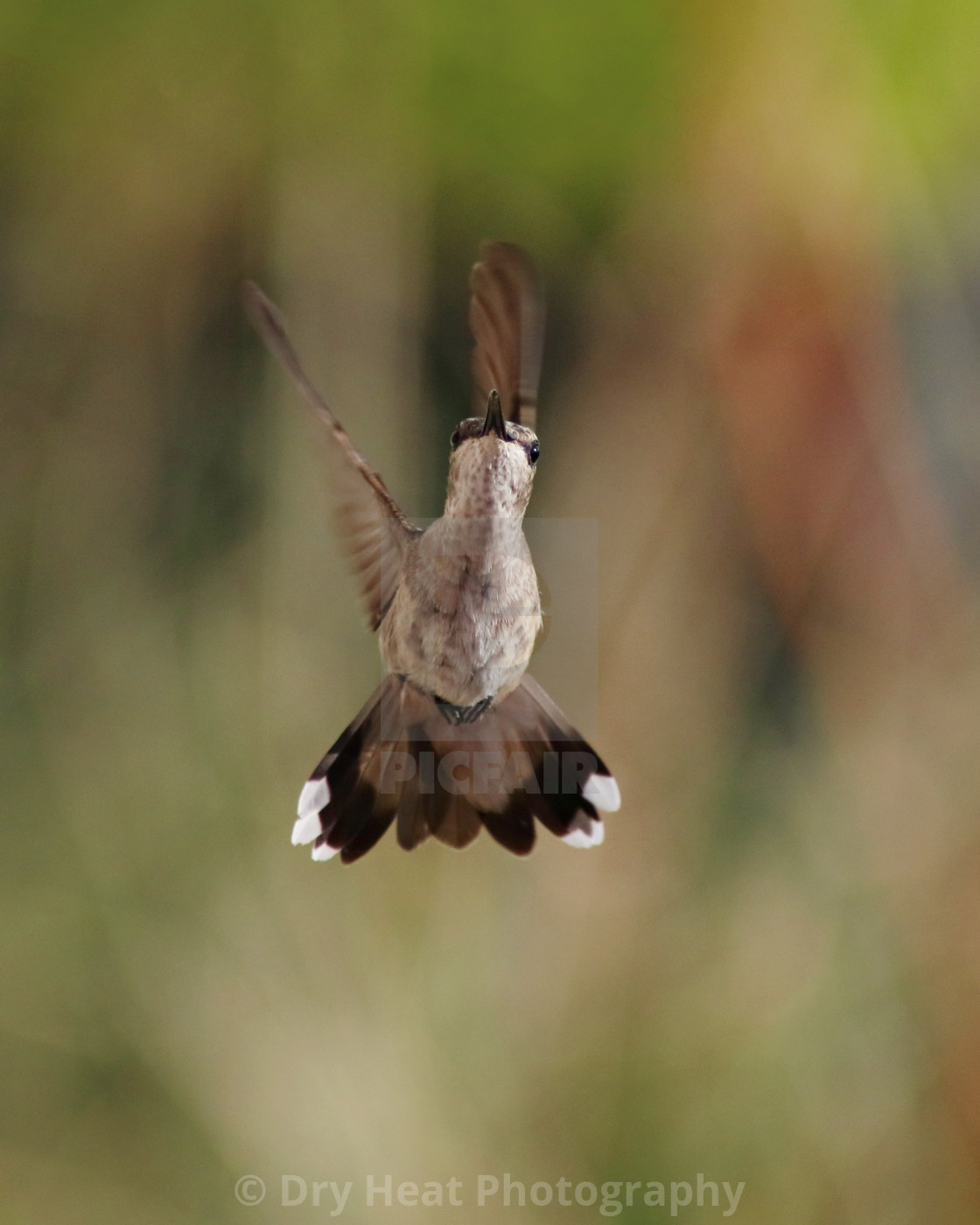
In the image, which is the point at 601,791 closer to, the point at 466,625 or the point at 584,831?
the point at 584,831

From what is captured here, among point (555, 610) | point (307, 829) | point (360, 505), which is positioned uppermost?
Result: point (555, 610)

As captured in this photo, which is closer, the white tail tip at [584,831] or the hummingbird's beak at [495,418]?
the hummingbird's beak at [495,418]

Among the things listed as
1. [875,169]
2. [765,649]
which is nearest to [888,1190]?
[765,649]

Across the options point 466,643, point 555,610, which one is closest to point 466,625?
point 466,643

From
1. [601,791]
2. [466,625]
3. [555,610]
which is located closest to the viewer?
[466,625]

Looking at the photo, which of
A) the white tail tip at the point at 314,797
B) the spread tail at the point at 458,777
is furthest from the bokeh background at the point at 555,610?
the white tail tip at the point at 314,797

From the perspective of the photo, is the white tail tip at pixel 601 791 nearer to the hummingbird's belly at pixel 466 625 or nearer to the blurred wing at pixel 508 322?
the hummingbird's belly at pixel 466 625

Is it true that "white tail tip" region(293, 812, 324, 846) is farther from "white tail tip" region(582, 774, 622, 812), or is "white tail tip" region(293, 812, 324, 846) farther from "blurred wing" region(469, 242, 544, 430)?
"blurred wing" region(469, 242, 544, 430)

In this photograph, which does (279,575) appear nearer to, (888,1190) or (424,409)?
(424,409)

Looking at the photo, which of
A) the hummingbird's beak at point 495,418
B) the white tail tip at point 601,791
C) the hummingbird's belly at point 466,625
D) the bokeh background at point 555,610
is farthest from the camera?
the bokeh background at point 555,610
